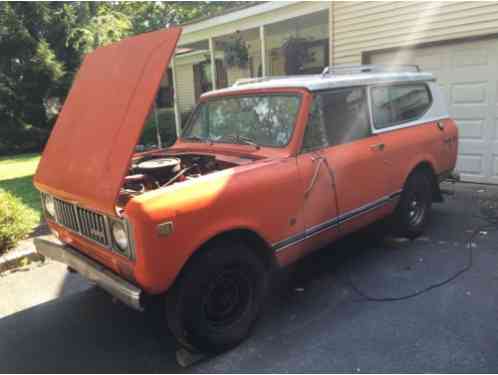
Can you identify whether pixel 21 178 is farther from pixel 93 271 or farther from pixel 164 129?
pixel 93 271

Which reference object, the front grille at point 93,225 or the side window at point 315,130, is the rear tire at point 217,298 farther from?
the side window at point 315,130

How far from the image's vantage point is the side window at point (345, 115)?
3574 mm

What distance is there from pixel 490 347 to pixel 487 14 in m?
5.48

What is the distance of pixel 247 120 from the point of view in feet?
12.1

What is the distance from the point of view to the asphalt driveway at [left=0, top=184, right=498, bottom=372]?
8.96 feet

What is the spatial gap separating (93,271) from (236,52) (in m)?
9.42

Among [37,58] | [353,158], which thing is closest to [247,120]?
[353,158]

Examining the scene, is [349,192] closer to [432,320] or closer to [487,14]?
[432,320]

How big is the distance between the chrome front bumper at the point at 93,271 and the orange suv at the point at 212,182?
0.04 ft

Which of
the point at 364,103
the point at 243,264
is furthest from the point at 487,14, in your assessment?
the point at 243,264

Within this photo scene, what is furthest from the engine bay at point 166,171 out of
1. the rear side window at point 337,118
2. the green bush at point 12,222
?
the green bush at point 12,222

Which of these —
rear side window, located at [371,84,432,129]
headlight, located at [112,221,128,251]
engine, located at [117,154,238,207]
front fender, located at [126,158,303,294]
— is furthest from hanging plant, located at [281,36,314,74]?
headlight, located at [112,221,128,251]

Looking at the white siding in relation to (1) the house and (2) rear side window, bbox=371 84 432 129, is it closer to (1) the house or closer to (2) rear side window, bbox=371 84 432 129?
(1) the house

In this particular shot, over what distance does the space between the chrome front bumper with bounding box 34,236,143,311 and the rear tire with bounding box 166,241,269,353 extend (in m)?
0.26
